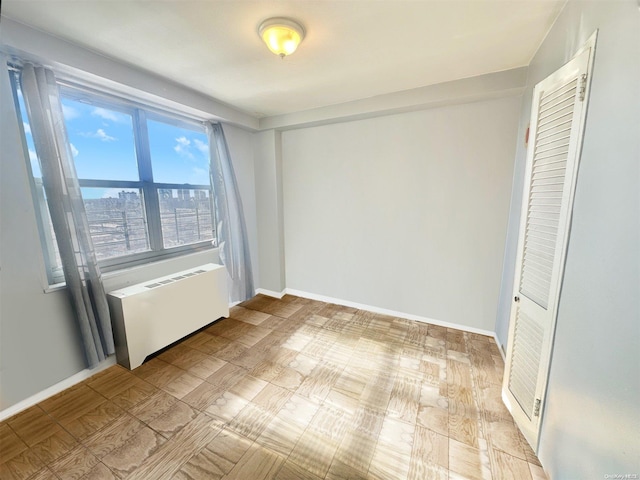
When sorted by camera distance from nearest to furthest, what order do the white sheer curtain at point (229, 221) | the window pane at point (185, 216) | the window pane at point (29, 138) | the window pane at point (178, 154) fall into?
the window pane at point (29, 138), the window pane at point (178, 154), the window pane at point (185, 216), the white sheer curtain at point (229, 221)

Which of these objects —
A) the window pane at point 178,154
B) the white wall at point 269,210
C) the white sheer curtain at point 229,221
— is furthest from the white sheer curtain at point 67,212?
the white wall at point 269,210

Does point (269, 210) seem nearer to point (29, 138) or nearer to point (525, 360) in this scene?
point (29, 138)

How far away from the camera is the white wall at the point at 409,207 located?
2.43m

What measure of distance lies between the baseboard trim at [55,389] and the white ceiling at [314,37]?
2.45m

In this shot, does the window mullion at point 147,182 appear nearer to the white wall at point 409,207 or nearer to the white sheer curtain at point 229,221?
the white sheer curtain at point 229,221

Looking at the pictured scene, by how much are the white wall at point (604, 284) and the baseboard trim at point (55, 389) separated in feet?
10.3

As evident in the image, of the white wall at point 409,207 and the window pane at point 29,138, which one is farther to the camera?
the white wall at point 409,207

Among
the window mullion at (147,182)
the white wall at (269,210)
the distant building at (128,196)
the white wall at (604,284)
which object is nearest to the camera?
the white wall at (604,284)

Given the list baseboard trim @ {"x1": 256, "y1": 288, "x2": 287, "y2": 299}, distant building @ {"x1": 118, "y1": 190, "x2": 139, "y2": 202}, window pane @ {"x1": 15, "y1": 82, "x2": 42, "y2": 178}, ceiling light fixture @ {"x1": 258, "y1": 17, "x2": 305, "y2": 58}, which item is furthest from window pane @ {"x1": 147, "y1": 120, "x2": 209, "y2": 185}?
baseboard trim @ {"x1": 256, "y1": 288, "x2": 287, "y2": 299}

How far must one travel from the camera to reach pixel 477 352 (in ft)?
7.75

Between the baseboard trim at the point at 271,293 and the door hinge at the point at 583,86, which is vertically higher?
the door hinge at the point at 583,86

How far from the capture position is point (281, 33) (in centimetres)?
152

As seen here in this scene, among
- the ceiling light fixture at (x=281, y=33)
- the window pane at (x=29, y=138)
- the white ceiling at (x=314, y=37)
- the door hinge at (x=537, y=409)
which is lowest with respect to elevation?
the door hinge at (x=537, y=409)

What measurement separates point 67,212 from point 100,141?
2.38ft
